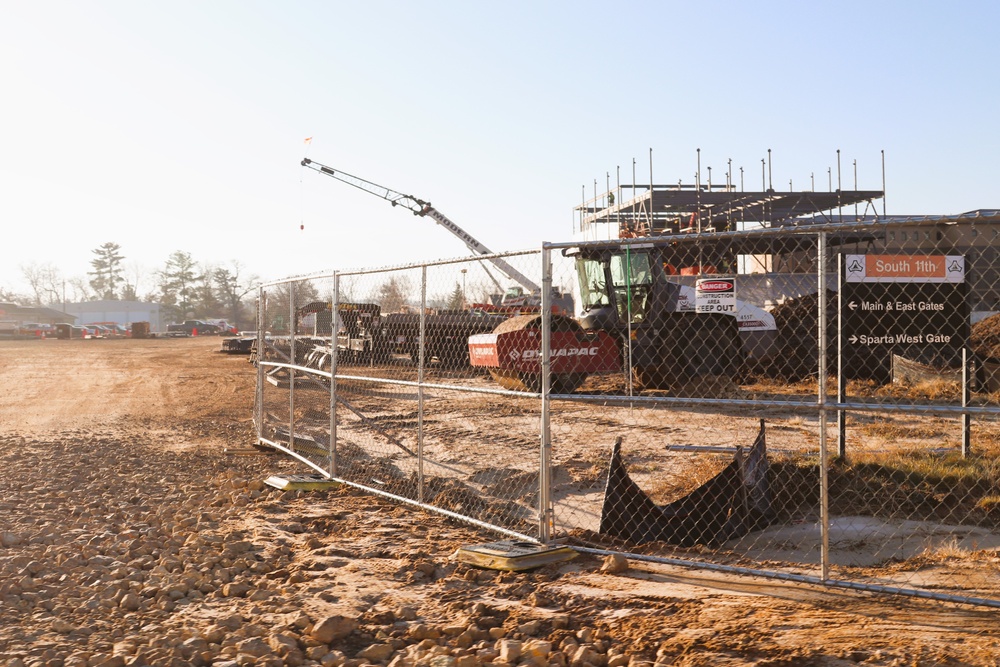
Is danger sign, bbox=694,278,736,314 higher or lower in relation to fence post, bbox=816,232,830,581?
higher

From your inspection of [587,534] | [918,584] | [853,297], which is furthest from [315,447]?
[918,584]

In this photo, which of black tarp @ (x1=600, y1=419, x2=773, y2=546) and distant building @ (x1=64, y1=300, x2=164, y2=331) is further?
distant building @ (x1=64, y1=300, x2=164, y2=331)

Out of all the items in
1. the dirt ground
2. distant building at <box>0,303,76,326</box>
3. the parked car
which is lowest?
the dirt ground

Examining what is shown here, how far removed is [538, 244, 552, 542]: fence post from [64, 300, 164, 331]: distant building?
336 feet

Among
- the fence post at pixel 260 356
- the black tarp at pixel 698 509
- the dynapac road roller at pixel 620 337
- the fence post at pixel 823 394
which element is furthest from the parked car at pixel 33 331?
the fence post at pixel 823 394

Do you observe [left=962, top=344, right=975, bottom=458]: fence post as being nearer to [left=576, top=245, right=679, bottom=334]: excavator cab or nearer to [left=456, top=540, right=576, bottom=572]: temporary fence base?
[left=456, top=540, right=576, bottom=572]: temporary fence base

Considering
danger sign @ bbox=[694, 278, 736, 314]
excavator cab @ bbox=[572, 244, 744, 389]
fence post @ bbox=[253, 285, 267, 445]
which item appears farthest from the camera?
excavator cab @ bbox=[572, 244, 744, 389]

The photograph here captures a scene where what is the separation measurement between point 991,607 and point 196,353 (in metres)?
37.1

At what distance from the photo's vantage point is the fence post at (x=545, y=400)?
6.77 m

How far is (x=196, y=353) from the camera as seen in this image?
38938mm

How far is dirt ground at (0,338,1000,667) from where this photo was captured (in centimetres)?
490

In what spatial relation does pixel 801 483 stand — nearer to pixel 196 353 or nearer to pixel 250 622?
pixel 250 622

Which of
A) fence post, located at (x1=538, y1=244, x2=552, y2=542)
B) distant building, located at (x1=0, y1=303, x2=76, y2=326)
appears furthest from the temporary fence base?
distant building, located at (x1=0, y1=303, x2=76, y2=326)

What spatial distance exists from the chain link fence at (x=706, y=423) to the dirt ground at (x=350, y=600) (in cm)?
47
